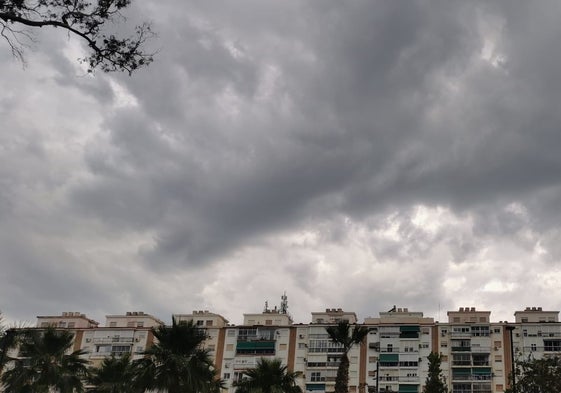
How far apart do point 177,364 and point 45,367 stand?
10.9 metres

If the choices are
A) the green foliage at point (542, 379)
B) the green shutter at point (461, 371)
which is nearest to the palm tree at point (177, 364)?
the green foliage at point (542, 379)

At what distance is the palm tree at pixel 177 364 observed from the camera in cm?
3775

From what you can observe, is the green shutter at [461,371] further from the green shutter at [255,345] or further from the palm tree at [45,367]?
the palm tree at [45,367]

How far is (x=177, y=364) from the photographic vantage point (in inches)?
1492

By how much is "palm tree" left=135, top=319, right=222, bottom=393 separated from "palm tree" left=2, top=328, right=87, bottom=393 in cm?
737

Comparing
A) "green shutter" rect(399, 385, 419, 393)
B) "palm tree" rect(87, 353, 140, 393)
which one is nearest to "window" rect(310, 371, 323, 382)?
"green shutter" rect(399, 385, 419, 393)

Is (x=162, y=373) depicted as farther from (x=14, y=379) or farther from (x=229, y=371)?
(x=229, y=371)

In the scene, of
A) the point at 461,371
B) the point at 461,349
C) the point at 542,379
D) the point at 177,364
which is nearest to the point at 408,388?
the point at 461,371

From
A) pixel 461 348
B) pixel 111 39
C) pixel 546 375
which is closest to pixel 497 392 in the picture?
pixel 461 348

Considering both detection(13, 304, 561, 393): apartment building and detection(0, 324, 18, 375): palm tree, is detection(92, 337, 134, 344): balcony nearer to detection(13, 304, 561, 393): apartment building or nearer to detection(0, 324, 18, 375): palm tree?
detection(13, 304, 561, 393): apartment building

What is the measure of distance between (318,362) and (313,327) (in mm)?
5054

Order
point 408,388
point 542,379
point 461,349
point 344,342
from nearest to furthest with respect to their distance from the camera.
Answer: point 542,379
point 344,342
point 408,388
point 461,349

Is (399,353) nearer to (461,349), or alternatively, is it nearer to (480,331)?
(461,349)

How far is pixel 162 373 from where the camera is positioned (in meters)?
37.8
